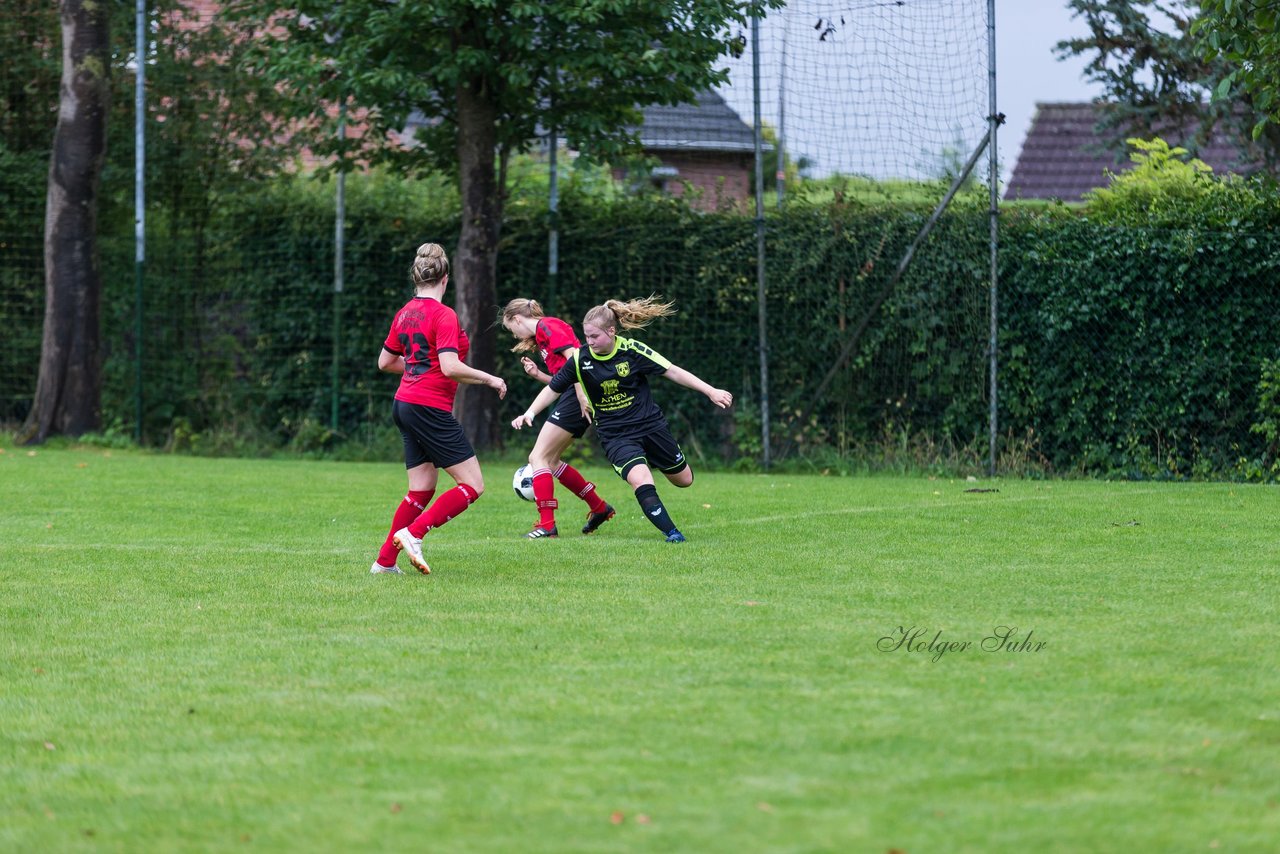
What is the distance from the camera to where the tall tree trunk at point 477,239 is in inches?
642

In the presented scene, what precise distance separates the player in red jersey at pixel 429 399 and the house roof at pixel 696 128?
9026mm

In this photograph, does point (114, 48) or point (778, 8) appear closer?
point (778, 8)

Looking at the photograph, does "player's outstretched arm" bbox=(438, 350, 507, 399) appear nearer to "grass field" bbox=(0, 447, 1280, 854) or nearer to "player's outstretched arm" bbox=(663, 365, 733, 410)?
"grass field" bbox=(0, 447, 1280, 854)

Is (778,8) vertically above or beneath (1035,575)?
above

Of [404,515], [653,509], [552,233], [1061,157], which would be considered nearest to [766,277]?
[552,233]

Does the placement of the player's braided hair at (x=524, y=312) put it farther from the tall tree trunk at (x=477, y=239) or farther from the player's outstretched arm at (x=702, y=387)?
the tall tree trunk at (x=477, y=239)

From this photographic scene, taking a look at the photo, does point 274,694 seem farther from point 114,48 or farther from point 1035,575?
point 114,48

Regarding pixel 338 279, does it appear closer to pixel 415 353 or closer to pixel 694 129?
pixel 694 129

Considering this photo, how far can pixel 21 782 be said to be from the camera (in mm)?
4348

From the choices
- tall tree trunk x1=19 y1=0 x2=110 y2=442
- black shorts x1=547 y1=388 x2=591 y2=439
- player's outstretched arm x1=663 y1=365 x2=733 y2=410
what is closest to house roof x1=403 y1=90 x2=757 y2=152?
tall tree trunk x1=19 y1=0 x2=110 y2=442

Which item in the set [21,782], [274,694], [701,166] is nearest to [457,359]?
[274,694]

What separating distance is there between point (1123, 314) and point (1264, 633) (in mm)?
8750

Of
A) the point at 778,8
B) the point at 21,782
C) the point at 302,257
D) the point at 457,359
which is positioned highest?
the point at 778,8

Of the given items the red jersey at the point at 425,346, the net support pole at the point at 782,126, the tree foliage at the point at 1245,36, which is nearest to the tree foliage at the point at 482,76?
the net support pole at the point at 782,126
